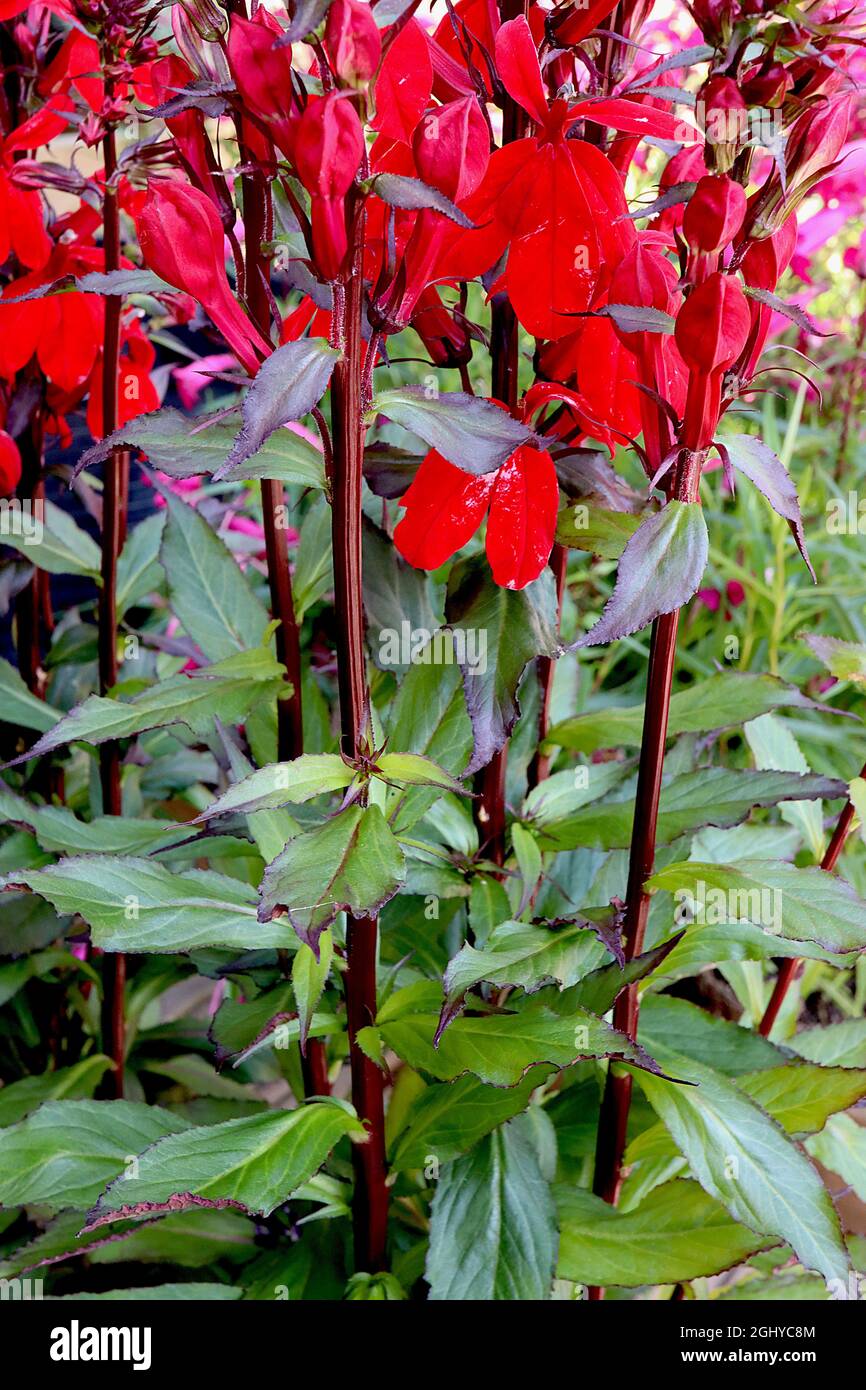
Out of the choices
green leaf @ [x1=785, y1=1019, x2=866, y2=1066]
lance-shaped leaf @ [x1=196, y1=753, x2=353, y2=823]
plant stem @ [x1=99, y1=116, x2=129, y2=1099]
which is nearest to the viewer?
lance-shaped leaf @ [x1=196, y1=753, x2=353, y2=823]

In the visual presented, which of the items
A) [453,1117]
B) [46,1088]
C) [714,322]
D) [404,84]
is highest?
[404,84]

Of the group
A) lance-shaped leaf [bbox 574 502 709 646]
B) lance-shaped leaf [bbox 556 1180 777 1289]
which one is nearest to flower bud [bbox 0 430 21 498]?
lance-shaped leaf [bbox 574 502 709 646]

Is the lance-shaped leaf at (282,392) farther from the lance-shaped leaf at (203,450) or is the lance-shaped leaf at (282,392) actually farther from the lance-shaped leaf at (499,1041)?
the lance-shaped leaf at (499,1041)

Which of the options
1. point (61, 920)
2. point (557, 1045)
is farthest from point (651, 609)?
point (61, 920)

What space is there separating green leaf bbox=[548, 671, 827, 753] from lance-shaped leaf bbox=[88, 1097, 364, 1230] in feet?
0.99

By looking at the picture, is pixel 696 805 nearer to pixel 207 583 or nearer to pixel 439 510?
pixel 439 510

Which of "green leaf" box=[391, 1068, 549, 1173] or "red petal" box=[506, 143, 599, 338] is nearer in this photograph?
"red petal" box=[506, 143, 599, 338]

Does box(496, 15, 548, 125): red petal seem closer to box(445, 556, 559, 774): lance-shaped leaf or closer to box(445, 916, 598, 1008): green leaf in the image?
box(445, 556, 559, 774): lance-shaped leaf

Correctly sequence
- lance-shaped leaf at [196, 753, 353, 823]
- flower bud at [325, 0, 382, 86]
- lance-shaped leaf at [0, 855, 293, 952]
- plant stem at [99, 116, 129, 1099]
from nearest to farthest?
flower bud at [325, 0, 382, 86] → lance-shaped leaf at [196, 753, 353, 823] → lance-shaped leaf at [0, 855, 293, 952] → plant stem at [99, 116, 129, 1099]

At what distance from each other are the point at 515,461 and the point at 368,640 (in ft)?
0.68

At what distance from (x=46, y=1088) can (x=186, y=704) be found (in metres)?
0.44

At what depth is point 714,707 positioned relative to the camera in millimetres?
716

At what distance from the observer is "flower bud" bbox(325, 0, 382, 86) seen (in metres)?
0.41

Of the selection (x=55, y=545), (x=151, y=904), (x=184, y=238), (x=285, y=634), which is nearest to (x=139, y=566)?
(x=55, y=545)
